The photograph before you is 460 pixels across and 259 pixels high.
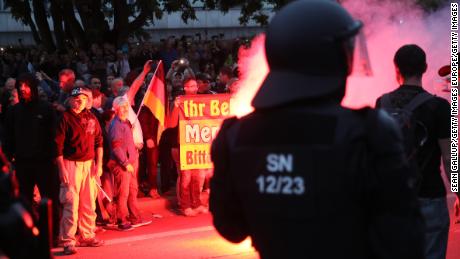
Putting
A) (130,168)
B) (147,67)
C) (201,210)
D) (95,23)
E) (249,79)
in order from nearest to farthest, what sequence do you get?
(249,79) < (130,168) < (201,210) < (147,67) < (95,23)

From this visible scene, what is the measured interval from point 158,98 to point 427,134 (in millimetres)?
6906

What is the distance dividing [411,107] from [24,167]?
5077 mm

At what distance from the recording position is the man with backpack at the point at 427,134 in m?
4.41

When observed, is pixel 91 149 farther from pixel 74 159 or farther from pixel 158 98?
pixel 158 98

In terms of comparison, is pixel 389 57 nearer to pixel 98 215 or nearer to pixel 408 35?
pixel 408 35

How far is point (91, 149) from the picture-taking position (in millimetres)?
8336

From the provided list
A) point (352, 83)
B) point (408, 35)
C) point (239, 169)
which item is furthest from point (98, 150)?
point (239, 169)

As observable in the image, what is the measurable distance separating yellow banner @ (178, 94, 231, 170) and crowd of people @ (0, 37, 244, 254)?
0.63 ft

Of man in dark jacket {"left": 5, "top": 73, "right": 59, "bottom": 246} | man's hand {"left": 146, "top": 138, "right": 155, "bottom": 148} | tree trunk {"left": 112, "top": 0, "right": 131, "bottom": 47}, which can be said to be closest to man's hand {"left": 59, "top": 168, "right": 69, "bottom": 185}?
man in dark jacket {"left": 5, "top": 73, "right": 59, "bottom": 246}

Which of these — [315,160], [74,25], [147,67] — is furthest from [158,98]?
[74,25]

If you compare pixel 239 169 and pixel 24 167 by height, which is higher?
pixel 239 169

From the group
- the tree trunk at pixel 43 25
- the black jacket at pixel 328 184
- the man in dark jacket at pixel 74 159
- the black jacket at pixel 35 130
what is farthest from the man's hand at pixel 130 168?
the tree trunk at pixel 43 25

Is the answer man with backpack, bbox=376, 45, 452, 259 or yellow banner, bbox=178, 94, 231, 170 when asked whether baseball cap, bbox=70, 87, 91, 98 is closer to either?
yellow banner, bbox=178, 94, 231, 170

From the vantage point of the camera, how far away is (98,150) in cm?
863
